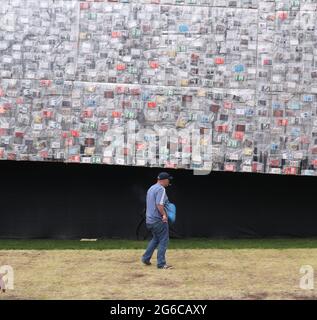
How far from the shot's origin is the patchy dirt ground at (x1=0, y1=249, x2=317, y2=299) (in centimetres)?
726

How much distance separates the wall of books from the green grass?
151 centimetres

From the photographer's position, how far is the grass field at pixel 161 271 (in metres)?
7.31

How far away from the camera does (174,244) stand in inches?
463

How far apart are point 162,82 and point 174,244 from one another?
3.30 metres

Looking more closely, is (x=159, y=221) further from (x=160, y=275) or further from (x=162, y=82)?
(x=162, y=82)

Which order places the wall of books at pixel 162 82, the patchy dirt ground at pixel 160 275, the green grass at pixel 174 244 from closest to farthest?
the patchy dirt ground at pixel 160 275 → the green grass at pixel 174 244 → the wall of books at pixel 162 82

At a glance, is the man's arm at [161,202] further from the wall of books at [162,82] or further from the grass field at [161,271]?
the wall of books at [162,82]

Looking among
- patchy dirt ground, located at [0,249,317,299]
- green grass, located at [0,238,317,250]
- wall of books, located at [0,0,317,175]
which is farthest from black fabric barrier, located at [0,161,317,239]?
patchy dirt ground, located at [0,249,317,299]

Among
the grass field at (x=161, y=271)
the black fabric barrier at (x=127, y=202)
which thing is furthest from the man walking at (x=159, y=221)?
the black fabric barrier at (x=127, y=202)

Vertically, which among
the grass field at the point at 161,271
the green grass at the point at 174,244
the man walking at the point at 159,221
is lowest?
the green grass at the point at 174,244

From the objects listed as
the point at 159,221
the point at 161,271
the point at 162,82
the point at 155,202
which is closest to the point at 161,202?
the point at 155,202

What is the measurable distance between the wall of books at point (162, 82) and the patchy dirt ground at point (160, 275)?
2.08 m

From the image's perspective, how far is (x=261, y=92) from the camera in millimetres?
Answer: 11617

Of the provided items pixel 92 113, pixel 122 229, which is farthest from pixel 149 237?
pixel 92 113
